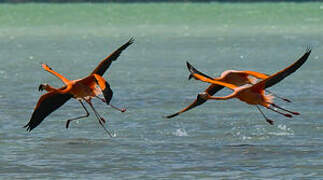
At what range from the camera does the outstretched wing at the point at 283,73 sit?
1723 cm

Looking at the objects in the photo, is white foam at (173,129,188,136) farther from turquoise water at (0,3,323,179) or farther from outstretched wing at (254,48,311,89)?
outstretched wing at (254,48,311,89)

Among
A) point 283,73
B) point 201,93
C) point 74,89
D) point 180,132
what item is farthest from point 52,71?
point 180,132

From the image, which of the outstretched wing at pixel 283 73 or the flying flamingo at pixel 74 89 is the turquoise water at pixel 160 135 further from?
the outstretched wing at pixel 283 73

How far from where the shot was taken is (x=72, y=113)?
24.5m

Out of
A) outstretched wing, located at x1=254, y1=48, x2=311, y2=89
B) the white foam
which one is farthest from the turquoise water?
outstretched wing, located at x1=254, y1=48, x2=311, y2=89

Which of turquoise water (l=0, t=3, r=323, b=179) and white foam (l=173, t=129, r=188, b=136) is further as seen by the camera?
white foam (l=173, t=129, r=188, b=136)

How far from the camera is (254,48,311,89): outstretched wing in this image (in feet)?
56.5

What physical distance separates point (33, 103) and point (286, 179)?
10.9 meters

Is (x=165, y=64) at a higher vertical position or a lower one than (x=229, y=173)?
lower

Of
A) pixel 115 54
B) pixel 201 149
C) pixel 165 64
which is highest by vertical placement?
pixel 115 54

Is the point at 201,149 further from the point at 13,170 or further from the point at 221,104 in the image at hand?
the point at 221,104

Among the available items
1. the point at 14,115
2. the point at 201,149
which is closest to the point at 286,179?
the point at 201,149

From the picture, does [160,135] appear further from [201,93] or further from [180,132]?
[201,93]

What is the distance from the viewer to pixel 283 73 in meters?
17.3
